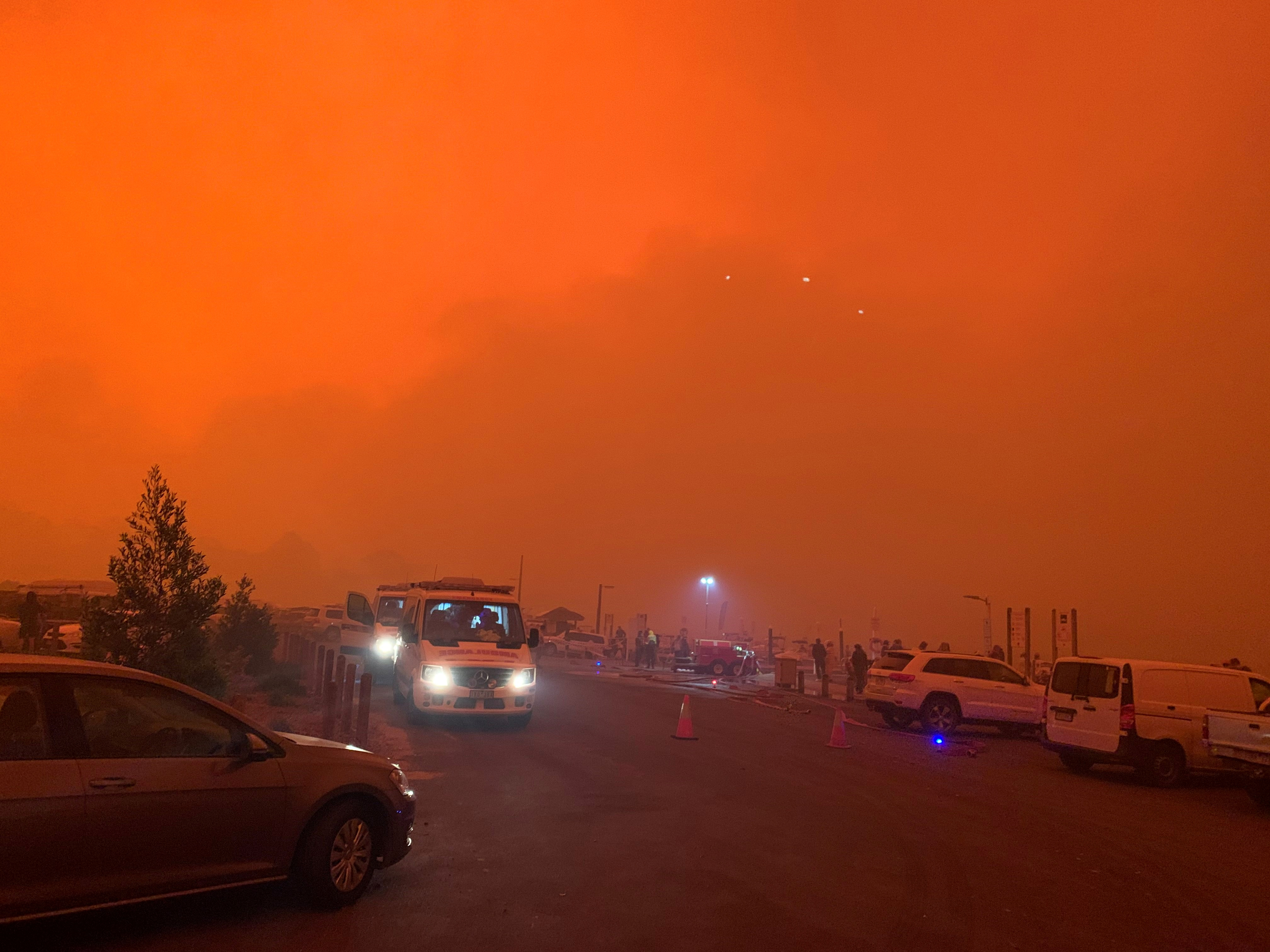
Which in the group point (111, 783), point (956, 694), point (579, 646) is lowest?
point (579, 646)

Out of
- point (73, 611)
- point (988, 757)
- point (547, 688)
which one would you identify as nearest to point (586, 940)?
point (988, 757)

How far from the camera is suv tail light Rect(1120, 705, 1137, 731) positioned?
1304cm

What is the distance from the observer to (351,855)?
229 inches

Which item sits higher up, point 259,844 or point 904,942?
point 259,844

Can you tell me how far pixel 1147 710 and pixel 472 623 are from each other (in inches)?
443

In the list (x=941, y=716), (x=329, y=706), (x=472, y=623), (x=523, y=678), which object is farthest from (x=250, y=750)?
(x=941, y=716)

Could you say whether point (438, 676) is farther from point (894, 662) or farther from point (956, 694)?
Result: point (956, 694)

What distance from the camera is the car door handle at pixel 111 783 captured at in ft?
15.4

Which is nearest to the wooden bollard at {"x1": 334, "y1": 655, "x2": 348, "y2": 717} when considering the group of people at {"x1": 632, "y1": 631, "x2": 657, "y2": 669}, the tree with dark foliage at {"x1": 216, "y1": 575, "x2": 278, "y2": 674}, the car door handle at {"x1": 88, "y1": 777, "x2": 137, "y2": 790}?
the car door handle at {"x1": 88, "y1": 777, "x2": 137, "y2": 790}

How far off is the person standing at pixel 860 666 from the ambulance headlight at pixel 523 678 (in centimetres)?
1638

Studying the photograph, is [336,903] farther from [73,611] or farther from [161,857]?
[73,611]

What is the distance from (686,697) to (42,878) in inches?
460

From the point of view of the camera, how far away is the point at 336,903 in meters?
5.62

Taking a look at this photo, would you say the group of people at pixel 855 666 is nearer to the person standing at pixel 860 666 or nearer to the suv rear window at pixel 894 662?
the person standing at pixel 860 666
